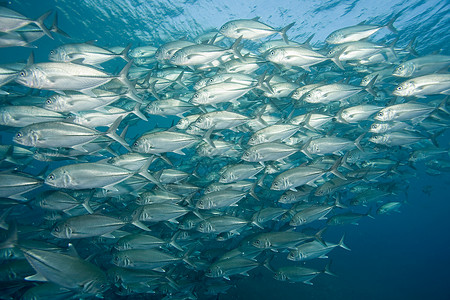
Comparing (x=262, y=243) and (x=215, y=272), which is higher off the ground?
(x=262, y=243)

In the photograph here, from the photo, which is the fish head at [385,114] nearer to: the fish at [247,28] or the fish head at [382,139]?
the fish head at [382,139]

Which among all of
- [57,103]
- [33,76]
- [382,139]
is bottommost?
[382,139]

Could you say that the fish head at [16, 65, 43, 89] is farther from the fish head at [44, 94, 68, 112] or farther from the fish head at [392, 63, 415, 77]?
the fish head at [392, 63, 415, 77]

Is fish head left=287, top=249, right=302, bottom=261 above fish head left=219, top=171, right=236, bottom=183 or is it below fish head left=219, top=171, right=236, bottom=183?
below

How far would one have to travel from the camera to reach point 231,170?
5844mm

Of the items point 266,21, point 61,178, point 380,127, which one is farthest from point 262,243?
point 266,21

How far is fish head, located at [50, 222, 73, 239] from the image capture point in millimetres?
4074

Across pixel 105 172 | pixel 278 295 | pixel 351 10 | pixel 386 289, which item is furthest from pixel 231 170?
pixel 386 289

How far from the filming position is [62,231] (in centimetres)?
408

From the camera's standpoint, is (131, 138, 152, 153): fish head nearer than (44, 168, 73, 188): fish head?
No

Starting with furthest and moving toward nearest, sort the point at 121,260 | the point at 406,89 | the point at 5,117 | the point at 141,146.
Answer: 1. the point at 406,89
2. the point at 141,146
3. the point at 121,260
4. the point at 5,117

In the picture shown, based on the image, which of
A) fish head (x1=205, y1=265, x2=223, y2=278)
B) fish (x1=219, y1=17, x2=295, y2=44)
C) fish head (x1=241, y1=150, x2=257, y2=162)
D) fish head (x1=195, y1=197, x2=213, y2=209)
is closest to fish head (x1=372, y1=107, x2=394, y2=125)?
fish head (x1=241, y1=150, x2=257, y2=162)

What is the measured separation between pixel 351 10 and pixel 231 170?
565 inches

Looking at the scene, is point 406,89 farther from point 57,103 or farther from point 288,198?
point 57,103
